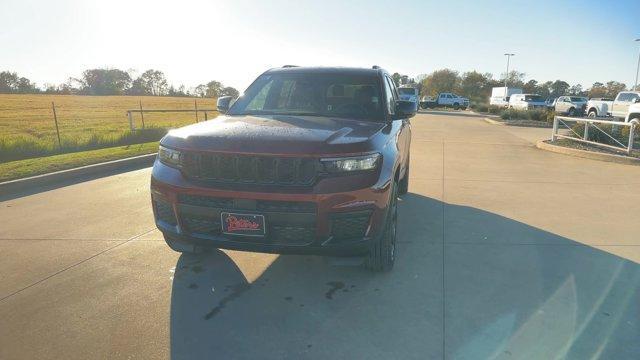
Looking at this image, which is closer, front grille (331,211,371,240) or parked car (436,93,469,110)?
front grille (331,211,371,240)

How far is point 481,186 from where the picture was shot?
7.29 metres

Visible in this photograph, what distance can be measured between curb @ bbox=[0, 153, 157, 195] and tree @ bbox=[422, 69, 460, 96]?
2891 inches

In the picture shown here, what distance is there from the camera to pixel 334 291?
11.6 ft

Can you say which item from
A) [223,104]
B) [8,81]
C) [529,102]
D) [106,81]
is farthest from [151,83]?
[223,104]

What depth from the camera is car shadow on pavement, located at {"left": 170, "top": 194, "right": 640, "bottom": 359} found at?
9.08 feet

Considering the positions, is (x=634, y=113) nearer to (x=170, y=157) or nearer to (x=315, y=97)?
(x=315, y=97)

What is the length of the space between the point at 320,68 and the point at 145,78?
4740 inches

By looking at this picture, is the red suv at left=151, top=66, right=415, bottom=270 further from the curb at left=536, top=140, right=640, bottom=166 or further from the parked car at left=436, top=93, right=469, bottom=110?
the parked car at left=436, top=93, right=469, bottom=110

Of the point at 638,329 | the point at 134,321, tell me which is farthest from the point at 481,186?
the point at 134,321

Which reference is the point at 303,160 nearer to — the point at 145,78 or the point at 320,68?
the point at 320,68

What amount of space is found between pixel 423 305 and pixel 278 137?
162cm

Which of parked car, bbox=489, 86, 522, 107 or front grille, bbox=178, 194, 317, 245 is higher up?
front grille, bbox=178, 194, 317, 245

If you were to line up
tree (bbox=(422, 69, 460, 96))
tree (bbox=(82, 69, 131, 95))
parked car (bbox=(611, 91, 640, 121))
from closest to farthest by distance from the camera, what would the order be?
parked car (bbox=(611, 91, 640, 121)) → tree (bbox=(422, 69, 460, 96)) → tree (bbox=(82, 69, 131, 95))

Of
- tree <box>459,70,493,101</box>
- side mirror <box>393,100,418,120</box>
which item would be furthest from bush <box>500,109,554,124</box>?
tree <box>459,70,493,101</box>
